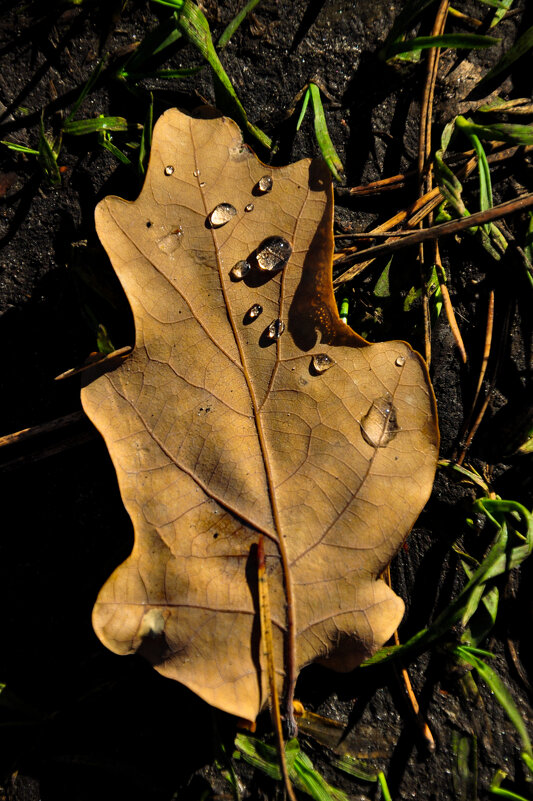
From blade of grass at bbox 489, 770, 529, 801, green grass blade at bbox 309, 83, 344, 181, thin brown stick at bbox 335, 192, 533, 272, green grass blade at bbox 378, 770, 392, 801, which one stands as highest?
green grass blade at bbox 309, 83, 344, 181

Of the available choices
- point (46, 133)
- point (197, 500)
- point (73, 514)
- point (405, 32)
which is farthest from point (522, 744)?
point (46, 133)

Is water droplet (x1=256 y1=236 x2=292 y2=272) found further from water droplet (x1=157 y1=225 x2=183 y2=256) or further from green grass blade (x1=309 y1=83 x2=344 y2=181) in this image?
Answer: green grass blade (x1=309 y1=83 x2=344 y2=181)

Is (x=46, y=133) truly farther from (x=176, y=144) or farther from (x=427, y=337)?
(x=427, y=337)

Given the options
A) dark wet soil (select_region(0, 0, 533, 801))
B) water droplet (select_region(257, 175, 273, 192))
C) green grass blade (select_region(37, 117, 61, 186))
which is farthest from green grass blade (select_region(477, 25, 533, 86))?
green grass blade (select_region(37, 117, 61, 186))

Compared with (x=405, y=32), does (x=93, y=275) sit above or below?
below

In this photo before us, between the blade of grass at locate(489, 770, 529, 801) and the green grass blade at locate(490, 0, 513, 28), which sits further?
the green grass blade at locate(490, 0, 513, 28)

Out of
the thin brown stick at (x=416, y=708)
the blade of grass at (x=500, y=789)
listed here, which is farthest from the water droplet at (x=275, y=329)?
the blade of grass at (x=500, y=789)
